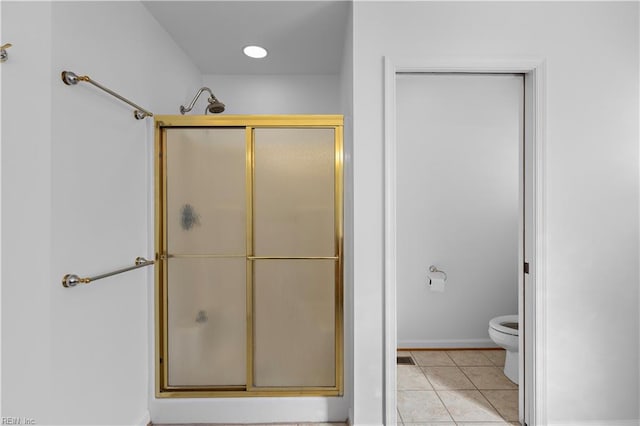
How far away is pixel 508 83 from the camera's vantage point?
323 cm

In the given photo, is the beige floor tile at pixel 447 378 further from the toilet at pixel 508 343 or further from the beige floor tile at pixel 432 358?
the toilet at pixel 508 343

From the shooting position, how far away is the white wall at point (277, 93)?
3082 millimetres

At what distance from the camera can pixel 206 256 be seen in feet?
7.17

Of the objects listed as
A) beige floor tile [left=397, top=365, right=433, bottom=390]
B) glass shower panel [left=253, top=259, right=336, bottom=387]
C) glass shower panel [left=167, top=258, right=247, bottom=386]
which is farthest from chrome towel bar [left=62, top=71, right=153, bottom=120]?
beige floor tile [left=397, top=365, right=433, bottom=390]

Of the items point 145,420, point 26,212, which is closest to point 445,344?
point 145,420

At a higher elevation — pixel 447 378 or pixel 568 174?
pixel 568 174

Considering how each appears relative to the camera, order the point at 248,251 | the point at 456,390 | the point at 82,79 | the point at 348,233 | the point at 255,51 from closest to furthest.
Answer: the point at 82,79
the point at 348,233
the point at 248,251
the point at 456,390
the point at 255,51

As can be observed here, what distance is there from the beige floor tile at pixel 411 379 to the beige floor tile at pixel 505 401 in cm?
38

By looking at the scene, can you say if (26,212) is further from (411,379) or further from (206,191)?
(411,379)

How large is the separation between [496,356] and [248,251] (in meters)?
2.31

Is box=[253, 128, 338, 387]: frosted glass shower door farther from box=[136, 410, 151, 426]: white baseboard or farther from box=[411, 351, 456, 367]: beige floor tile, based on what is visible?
box=[411, 351, 456, 367]: beige floor tile

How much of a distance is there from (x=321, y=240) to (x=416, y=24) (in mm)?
1234

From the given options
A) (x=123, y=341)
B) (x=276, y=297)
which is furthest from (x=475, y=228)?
(x=123, y=341)

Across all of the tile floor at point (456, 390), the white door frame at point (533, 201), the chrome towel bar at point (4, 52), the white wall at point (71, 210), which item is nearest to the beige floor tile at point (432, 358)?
the tile floor at point (456, 390)
